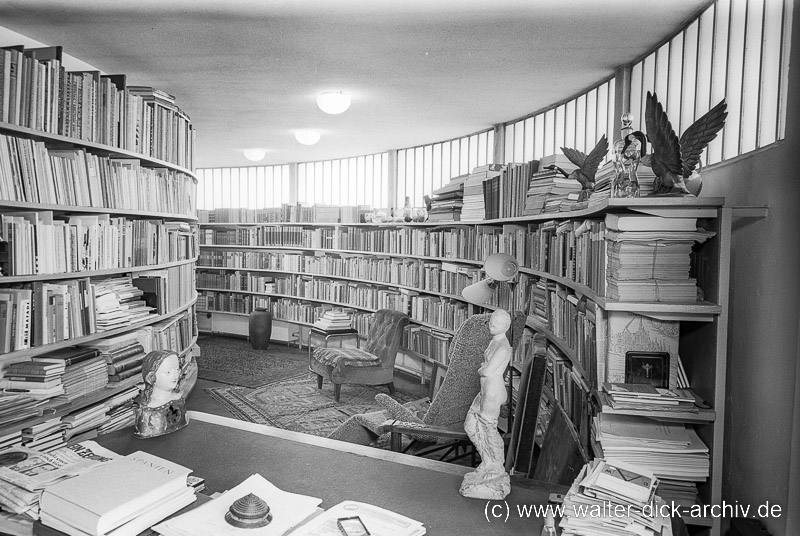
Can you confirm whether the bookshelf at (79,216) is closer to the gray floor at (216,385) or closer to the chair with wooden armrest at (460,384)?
the gray floor at (216,385)

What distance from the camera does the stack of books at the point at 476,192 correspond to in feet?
16.2

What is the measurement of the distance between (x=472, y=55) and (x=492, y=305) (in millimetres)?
2017

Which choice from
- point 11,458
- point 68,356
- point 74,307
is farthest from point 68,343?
point 11,458

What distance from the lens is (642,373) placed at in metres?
2.17

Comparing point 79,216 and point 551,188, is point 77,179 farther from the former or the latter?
point 551,188

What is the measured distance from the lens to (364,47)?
3686 mm

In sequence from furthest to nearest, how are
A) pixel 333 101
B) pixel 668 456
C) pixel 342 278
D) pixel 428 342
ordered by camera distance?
pixel 342 278
pixel 428 342
pixel 333 101
pixel 668 456

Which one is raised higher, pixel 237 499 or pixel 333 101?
pixel 333 101

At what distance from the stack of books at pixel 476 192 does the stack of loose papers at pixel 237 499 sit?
3.75 metres

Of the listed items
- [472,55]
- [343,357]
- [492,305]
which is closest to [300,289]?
[343,357]

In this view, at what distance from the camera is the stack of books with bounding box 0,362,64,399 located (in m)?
2.99

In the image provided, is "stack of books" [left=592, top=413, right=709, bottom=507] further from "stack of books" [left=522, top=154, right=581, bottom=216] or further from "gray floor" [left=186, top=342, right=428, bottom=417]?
"gray floor" [left=186, top=342, right=428, bottom=417]

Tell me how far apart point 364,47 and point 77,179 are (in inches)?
75.8

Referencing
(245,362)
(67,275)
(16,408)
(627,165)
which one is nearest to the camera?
(627,165)
